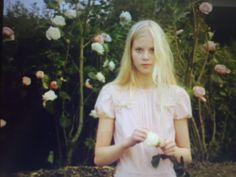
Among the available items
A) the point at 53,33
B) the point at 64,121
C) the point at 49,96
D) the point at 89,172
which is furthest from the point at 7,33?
the point at 89,172

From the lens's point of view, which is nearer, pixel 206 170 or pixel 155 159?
pixel 155 159

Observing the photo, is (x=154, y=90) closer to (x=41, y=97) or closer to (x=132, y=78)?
(x=132, y=78)

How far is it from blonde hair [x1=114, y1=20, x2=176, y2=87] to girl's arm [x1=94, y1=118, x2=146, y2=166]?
0.51ft

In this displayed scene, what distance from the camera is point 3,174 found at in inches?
74.0

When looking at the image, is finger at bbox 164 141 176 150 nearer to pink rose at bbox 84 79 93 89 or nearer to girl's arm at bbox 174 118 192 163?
girl's arm at bbox 174 118 192 163

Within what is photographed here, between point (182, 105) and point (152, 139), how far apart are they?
182 millimetres

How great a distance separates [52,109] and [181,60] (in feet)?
1.64

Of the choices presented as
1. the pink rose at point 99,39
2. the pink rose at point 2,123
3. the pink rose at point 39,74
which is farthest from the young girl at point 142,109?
the pink rose at point 2,123

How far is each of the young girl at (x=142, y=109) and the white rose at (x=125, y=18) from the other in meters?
0.04

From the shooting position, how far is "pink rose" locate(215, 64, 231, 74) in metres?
1.95

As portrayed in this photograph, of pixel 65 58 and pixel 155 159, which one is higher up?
pixel 65 58

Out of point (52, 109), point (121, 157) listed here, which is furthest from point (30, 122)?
point (121, 157)

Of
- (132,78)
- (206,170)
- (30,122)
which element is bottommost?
(206,170)

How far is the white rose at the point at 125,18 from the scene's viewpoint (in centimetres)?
189
